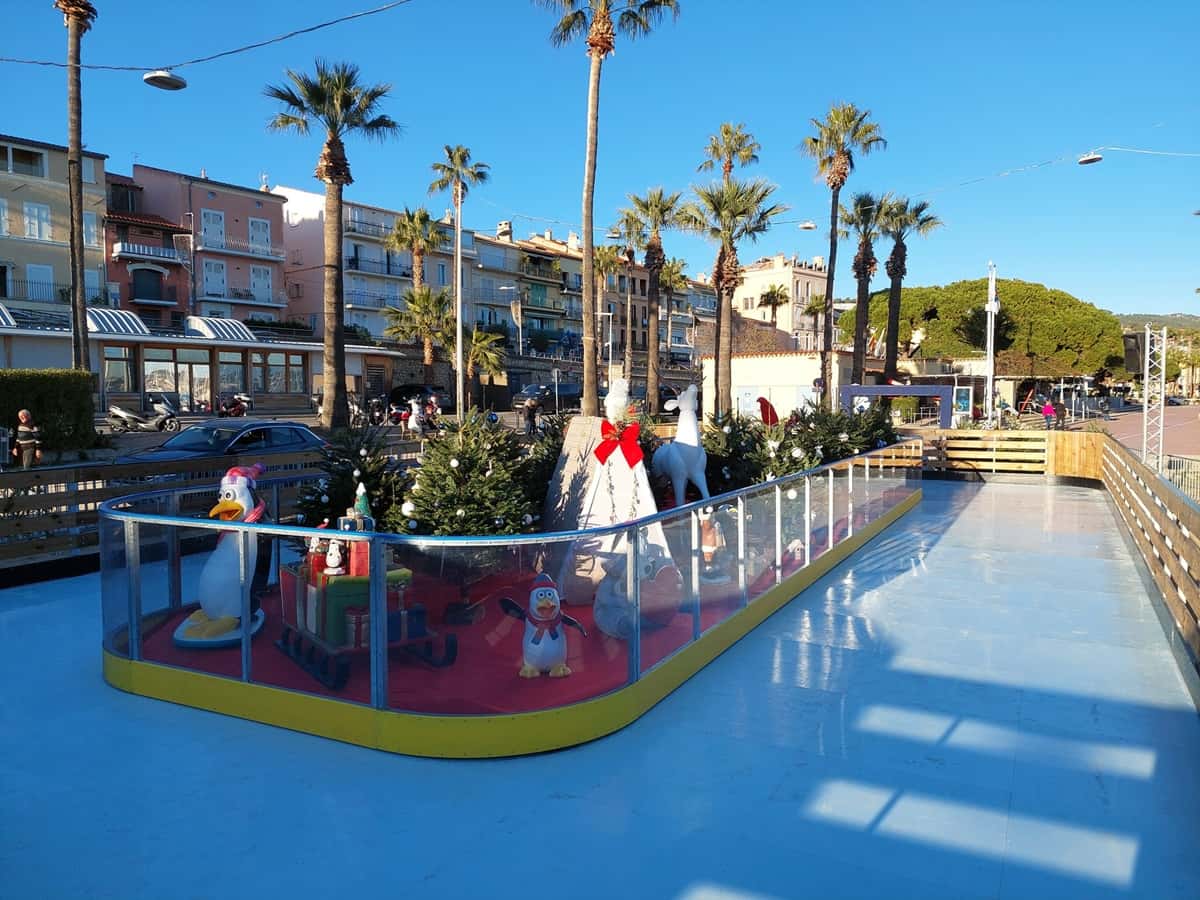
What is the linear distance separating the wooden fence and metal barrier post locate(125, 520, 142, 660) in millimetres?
2712

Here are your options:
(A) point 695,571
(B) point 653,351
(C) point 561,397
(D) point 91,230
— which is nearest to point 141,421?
(D) point 91,230

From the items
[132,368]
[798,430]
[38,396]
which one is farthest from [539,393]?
[798,430]

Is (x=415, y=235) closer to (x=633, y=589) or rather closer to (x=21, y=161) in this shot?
(x=21, y=161)

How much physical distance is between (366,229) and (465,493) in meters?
53.9

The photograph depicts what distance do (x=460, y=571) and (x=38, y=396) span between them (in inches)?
759

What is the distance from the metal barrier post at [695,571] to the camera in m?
6.18

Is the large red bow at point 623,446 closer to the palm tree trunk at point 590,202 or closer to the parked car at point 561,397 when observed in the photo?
the palm tree trunk at point 590,202

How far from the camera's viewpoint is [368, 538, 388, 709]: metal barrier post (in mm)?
4789

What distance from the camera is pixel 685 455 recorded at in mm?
8820

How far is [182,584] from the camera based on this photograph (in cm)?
619

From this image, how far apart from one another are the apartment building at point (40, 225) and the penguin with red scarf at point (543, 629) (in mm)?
40151

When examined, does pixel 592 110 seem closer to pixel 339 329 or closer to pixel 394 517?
pixel 339 329

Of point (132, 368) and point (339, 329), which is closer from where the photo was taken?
point (339, 329)

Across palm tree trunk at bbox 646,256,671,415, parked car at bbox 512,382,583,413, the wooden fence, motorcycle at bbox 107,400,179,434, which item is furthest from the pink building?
the wooden fence
